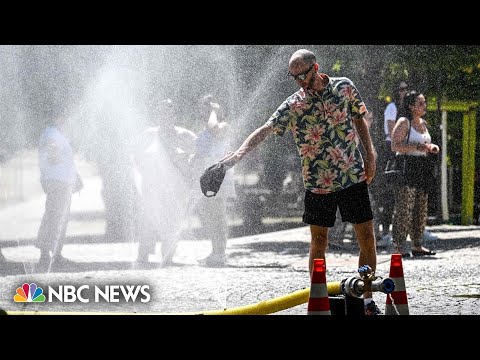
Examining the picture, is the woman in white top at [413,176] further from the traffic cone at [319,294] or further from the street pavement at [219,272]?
the traffic cone at [319,294]

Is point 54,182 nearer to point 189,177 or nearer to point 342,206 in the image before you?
point 189,177

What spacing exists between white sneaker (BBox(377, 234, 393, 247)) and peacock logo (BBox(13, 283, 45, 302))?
4.04 m

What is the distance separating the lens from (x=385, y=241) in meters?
11.7

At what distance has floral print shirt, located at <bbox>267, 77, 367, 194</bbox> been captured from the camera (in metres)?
7.62

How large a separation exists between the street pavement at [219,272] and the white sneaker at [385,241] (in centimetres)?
10

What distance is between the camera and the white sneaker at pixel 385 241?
38.1 feet

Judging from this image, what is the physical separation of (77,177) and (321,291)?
4871 mm

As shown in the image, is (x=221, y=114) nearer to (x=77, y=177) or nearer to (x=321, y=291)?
(x=77, y=177)

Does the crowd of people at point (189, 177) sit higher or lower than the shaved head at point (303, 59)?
lower

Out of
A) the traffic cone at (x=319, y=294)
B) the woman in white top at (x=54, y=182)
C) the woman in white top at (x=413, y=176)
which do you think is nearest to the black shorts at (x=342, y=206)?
the traffic cone at (x=319, y=294)

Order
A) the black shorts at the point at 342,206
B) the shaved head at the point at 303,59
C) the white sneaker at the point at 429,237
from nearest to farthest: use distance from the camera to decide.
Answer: the shaved head at the point at 303,59 → the black shorts at the point at 342,206 → the white sneaker at the point at 429,237

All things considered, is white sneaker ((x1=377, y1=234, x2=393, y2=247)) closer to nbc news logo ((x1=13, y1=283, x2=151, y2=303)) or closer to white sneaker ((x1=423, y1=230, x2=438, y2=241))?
white sneaker ((x1=423, y1=230, x2=438, y2=241))

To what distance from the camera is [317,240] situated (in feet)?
25.4
